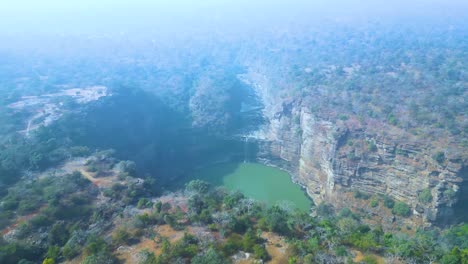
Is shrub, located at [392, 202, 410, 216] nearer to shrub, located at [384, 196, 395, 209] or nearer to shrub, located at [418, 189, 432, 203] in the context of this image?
shrub, located at [384, 196, 395, 209]

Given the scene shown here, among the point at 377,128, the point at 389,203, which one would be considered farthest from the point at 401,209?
the point at 377,128

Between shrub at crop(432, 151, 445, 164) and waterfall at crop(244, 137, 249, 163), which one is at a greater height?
shrub at crop(432, 151, 445, 164)

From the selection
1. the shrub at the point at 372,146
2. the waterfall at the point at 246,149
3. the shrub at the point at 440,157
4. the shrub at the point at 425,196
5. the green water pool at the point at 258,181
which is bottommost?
the green water pool at the point at 258,181

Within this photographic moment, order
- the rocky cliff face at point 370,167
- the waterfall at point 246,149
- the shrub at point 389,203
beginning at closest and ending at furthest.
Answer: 1. the rocky cliff face at point 370,167
2. the shrub at point 389,203
3. the waterfall at point 246,149

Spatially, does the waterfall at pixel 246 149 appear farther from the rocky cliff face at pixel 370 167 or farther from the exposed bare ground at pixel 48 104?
the exposed bare ground at pixel 48 104

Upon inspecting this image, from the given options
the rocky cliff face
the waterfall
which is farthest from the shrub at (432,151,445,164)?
the waterfall

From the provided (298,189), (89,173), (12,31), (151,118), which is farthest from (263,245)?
(12,31)

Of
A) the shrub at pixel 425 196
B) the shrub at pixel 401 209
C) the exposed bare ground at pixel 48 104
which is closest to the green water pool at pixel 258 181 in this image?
the shrub at pixel 401 209
